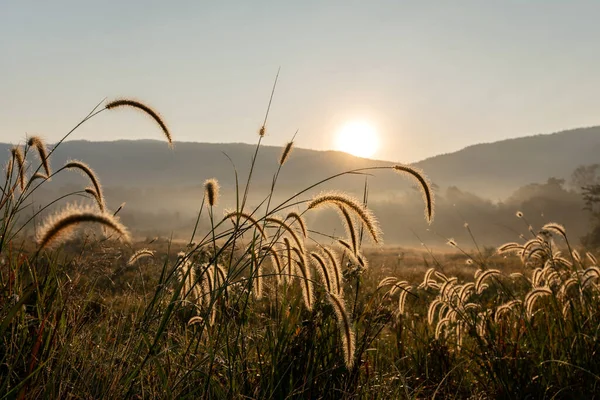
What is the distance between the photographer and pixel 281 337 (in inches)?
136

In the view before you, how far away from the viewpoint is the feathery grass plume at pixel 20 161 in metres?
3.59

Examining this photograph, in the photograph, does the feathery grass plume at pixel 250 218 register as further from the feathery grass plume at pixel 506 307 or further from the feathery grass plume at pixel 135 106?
the feathery grass plume at pixel 506 307

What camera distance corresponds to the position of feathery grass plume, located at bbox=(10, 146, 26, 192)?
3586 mm

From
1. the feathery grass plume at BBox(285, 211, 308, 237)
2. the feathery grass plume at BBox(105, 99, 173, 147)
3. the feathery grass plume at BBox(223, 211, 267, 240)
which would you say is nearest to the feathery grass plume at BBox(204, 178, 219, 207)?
the feathery grass plume at BBox(223, 211, 267, 240)

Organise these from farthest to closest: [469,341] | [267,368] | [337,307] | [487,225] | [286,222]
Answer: [487,225] < [469,341] < [267,368] < [286,222] < [337,307]

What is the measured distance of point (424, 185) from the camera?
3217mm

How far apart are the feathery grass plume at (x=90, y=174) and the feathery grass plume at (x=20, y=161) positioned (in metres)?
0.29

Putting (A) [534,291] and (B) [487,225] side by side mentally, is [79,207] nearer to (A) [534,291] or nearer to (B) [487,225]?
(A) [534,291]

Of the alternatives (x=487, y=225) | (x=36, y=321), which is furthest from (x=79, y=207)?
(x=487, y=225)

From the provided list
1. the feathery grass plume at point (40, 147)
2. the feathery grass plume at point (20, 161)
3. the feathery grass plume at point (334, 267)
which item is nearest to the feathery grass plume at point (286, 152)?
the feathery grass plume at point (334, 267)

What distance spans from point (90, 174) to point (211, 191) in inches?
29.5

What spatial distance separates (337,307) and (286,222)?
712 mm

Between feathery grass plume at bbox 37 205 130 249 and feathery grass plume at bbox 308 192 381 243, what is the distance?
1.24 meters

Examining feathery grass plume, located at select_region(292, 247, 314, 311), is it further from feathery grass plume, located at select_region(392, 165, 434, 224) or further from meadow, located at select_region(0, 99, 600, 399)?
feathery grass plume, located at select_region(392, 165, 434, 224)
